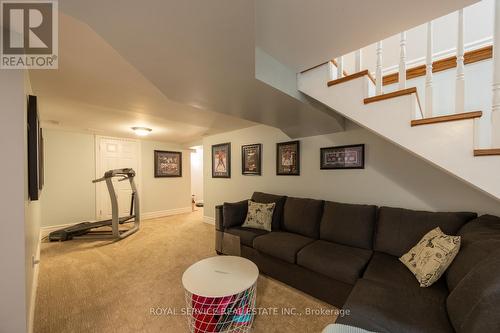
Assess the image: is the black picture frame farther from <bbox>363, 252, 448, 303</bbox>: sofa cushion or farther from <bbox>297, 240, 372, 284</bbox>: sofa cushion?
<bbox>363, 252, 448, 303</bbox>: sofa cushion

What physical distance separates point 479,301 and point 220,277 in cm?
148

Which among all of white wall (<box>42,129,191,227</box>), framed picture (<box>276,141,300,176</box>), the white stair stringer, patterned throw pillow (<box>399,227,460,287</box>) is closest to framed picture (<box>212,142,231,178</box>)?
framed picture (<box>276,141,300,176</box>)

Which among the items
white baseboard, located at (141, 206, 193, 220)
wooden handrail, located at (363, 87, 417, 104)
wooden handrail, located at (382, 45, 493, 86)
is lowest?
white baseboard, located at (141, 206, 193, 220)

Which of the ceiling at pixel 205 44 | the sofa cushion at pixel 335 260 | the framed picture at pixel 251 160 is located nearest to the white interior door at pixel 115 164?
the ceiling at pixel 205 44

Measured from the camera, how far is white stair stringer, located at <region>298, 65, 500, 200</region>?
4.23 ft

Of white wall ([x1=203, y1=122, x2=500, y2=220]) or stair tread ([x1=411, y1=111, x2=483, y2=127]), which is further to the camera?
white wall ([x1=203, y1=122, x2=500, y2=220])

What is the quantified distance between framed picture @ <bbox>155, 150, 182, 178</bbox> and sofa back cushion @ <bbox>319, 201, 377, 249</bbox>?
4526mm

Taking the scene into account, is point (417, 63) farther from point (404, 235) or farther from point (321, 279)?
point (321, 279)

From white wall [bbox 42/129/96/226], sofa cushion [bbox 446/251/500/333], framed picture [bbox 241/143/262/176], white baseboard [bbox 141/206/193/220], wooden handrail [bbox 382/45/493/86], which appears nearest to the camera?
sofa cushion [bbox 446/251/500/333]

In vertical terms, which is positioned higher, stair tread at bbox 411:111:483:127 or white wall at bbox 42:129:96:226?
stair tread at bbox 411:111:483:127

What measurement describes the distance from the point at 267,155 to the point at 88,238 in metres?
3.56

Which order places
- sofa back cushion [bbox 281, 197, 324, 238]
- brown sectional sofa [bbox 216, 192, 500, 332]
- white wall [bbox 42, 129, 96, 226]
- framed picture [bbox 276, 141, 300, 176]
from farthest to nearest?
white wall [bbox 42, 129, 96, 226]
framed picture [bbox 276, 141, 300, 176]
sofa back cushion [bbox 281, 197, 324, 238]
brown sectional sofa [bbox 216, 192, 500, 332]

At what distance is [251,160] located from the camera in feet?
12.9

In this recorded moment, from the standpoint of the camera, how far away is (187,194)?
19.8 feet
